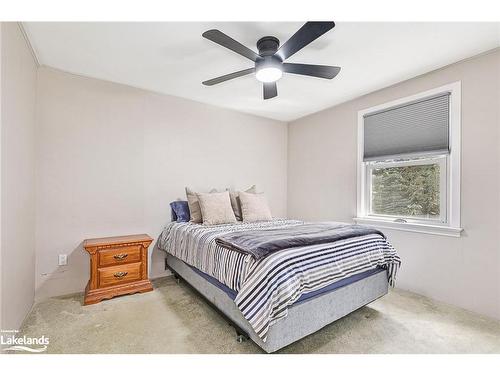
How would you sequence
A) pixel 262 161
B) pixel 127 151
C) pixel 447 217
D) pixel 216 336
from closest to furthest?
pixel 216 336
pixel 447 217
pixel 127 151
pixel 262 161

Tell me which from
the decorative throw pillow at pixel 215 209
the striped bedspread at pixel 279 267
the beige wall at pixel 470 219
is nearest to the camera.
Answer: the striped bedspread at pixel 279 267

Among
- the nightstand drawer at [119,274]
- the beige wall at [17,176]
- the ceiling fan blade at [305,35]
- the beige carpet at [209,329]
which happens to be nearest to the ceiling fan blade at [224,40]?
the ceiling fan blade at [305,35]

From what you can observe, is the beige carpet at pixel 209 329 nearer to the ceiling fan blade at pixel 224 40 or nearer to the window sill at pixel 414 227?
the window sill at pixel 414 227

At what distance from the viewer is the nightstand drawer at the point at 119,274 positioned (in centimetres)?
242

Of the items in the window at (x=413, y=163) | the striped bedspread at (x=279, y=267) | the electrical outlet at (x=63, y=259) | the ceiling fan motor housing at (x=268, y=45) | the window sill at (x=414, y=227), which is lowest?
the electrical outlet at (x=63, y=259)

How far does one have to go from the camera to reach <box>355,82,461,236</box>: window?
2.42 m

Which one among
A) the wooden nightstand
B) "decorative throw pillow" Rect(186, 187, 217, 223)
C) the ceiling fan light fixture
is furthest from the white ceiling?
the wooden nightstand

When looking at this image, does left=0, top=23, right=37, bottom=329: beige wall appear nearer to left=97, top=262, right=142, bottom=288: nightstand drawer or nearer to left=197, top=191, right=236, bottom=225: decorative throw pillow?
left=97, top=262, right=142, bottom=288: nightstand drawer

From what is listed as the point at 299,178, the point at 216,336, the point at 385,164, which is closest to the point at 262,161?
the point at 299,178

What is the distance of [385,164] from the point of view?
3.04m

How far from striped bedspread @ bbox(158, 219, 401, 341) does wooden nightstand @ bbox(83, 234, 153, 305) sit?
599 millimetres

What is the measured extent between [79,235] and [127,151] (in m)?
1.09

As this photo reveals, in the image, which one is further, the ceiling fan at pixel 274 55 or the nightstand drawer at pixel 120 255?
the nightstand drawer at pixel 120 255
